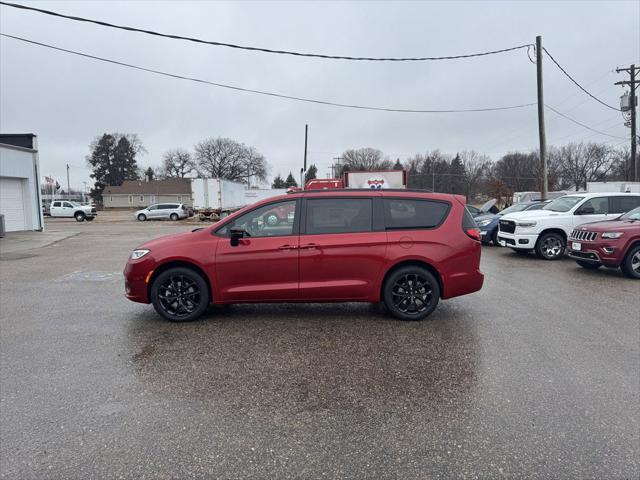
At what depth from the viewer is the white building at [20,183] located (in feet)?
61.3

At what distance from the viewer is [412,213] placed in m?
5.35

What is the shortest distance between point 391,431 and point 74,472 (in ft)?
6.69

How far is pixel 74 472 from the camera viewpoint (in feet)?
7.81

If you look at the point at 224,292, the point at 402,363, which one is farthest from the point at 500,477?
the point at 224,292

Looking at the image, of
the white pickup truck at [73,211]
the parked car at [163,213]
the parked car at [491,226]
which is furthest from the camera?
the white pickup truck at [73,211]

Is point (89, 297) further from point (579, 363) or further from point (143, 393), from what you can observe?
point (579, 363)

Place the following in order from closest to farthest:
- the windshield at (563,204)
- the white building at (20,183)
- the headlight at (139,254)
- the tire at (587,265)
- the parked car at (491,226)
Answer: the headlight at (139,254) → the tire at (587,265) → the windshield at (563,204) → the parked car at (491,226) → the white building at (20,183)

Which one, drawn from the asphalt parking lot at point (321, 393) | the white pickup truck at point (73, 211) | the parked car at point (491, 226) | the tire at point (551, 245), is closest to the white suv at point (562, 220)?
the tire at point (551, 245)

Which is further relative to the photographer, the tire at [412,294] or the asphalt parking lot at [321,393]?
the tire at [412,294]

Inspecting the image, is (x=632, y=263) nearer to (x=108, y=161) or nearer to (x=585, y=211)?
(x=585, y=211)

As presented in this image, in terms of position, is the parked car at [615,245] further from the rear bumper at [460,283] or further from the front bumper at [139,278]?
the front bumper at [139,278]

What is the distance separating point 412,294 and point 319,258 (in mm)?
1346

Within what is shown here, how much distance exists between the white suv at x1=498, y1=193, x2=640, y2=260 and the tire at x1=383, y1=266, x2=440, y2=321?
6.89m

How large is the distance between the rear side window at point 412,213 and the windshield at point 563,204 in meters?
7.51
